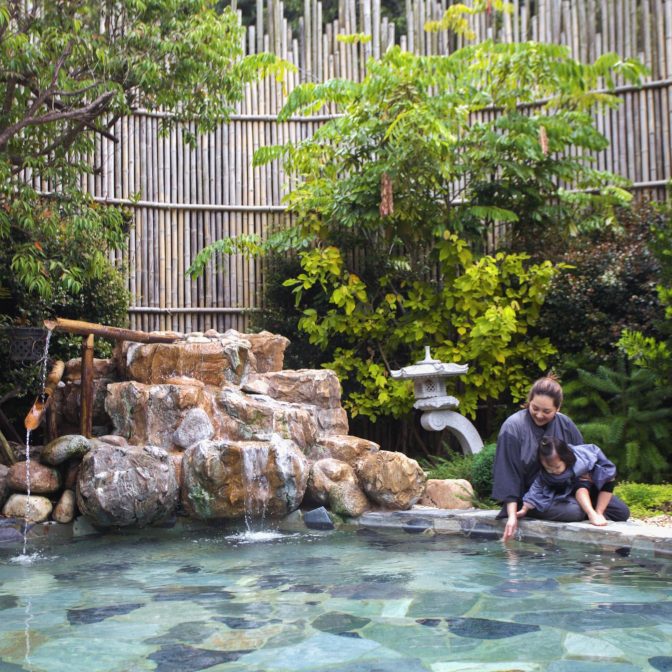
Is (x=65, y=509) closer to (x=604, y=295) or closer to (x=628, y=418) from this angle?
(x=628, y=418)

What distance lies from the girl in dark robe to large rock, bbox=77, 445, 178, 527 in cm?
279

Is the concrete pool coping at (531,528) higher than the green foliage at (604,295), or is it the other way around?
the green foliage at (604,295)

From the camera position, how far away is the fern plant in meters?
8.05

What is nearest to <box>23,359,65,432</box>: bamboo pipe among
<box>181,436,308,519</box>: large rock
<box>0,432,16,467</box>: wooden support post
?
<box>0,432,16,467</box>: wooden support post

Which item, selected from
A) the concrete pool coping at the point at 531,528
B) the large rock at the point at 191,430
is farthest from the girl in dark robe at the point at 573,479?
the large rock at the point at 191,430

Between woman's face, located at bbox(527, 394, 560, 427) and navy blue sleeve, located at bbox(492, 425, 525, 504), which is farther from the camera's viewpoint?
navy blue sleeve, located at bbox(492, 425, 525, 504)

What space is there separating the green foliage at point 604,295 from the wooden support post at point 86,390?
5084 mm

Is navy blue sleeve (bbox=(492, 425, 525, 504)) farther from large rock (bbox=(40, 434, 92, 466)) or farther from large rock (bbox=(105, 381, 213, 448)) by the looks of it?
large rock (bbox=(40, 434, 92, 466))

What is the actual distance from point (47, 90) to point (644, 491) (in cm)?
577

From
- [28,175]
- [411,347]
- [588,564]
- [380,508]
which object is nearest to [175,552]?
[380,508]

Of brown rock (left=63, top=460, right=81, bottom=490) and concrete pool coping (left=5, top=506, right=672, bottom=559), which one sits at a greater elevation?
brown rock (left=63, top=460, right=81, bottom=490)

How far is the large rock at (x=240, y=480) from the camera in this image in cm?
708

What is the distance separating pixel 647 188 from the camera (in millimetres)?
10891

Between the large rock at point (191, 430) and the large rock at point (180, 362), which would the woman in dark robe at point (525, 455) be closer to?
the large rock at point (191, 430)
